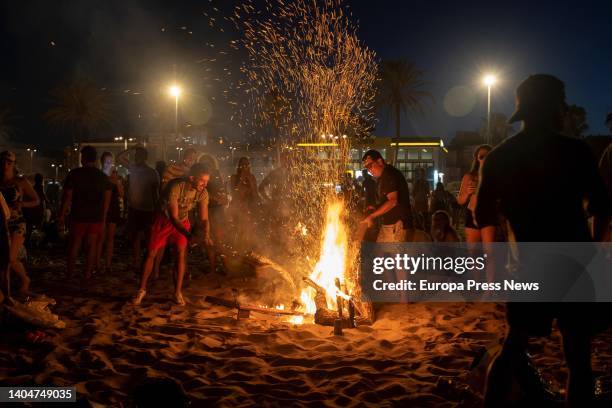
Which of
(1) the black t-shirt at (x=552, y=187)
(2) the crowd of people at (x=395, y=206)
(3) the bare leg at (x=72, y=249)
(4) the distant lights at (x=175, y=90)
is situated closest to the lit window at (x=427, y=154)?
(2) the crowd of people at (x=395, y=206)

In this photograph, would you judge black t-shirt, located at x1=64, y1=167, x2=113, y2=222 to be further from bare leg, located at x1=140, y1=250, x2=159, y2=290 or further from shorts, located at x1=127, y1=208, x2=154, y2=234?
bare leg, located at x1=140, y1=250, x2=159, y2=290

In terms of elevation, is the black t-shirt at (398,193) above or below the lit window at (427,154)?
below

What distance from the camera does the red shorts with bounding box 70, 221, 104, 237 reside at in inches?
295

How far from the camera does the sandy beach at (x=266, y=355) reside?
12.1ft

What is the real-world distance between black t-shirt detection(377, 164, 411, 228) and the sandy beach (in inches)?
45.4

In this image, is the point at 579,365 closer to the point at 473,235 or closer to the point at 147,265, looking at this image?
the point at 473,235

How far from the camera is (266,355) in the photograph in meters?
4.56

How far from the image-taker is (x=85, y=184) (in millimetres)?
7492

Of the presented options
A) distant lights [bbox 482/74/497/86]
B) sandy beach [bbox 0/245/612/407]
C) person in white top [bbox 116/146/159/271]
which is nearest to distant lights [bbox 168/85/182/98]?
person in white top [bbox 116/146/159/271]

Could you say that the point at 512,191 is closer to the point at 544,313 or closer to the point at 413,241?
the point at 544,313

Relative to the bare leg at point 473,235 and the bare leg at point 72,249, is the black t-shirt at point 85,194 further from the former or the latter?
the bare leg at point 473,235

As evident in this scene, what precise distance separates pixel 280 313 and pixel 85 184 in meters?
3.79

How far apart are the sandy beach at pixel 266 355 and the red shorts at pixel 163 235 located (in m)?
0.76

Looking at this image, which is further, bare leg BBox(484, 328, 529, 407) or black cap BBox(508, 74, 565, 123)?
black cap BBox(508, 74, 565, 123)
